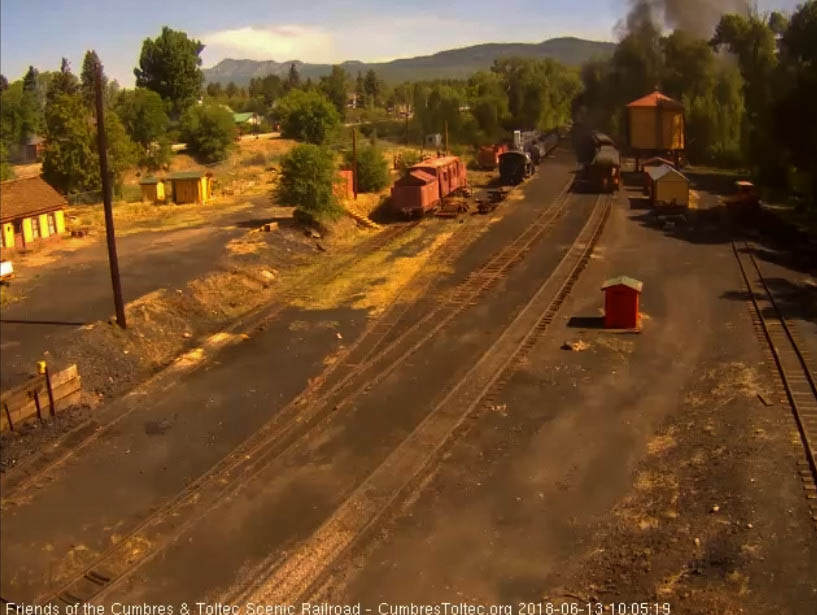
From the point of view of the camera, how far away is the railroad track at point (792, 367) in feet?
44.7

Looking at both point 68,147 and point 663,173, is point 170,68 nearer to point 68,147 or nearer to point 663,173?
point 68,147

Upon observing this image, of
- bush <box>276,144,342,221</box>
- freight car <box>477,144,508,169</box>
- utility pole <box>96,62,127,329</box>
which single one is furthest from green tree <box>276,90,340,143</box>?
utility pole <box>96,62,127,329</box>

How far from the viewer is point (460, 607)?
10.4m

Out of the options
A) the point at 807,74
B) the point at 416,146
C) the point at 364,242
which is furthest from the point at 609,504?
the point at 416,146

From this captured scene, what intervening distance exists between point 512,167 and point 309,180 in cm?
A: 2022

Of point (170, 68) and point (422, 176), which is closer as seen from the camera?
point (422, 176)

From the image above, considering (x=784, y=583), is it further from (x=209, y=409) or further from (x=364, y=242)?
(x=364, y=242)

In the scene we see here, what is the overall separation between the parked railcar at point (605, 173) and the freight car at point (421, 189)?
959 centimetres

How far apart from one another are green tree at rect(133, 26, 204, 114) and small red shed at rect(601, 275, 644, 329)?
71.9 m

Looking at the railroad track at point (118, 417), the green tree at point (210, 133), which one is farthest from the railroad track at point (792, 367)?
the green tree at point (210, 133)

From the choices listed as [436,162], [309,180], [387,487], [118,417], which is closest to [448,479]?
[387,487]

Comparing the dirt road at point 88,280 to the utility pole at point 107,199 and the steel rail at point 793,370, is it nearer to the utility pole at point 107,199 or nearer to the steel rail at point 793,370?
the utility pole at point 107,199

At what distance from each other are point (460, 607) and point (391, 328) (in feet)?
41.0

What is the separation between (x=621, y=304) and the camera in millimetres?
21359
